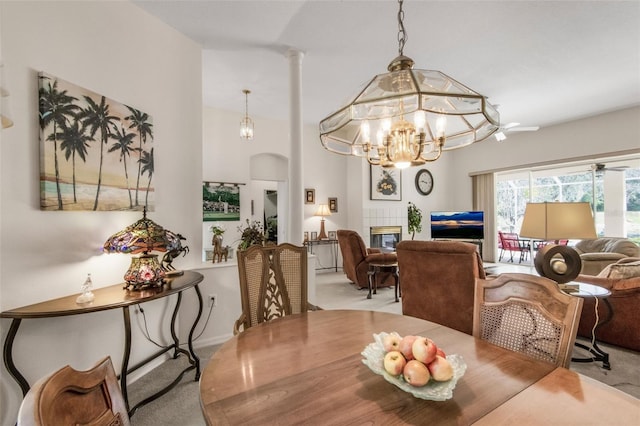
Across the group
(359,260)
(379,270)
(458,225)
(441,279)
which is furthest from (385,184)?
(441,279)

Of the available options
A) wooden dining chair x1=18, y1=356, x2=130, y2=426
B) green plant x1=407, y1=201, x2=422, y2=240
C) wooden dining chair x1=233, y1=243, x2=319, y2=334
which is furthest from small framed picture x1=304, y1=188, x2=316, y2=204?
wooden dining chair x1=18, y1=356, x2=130, y2=426

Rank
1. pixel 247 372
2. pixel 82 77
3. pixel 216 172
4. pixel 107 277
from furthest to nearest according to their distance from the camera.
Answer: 1. pixel 216 172
2. pixel 107 277
3. pixel 82 77
4. pixel 247 372

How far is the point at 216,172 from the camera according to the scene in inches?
197

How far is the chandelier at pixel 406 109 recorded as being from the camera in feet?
3.69

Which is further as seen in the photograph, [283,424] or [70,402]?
[283,424]

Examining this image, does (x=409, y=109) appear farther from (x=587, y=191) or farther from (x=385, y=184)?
(x=587, y=191)

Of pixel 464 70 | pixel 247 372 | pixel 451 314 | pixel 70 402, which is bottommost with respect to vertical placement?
pixel 451 314

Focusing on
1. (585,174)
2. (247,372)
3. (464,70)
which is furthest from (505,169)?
(247,372)

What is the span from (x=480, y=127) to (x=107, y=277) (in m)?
2.72

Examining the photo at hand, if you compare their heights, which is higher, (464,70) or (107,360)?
(464,70)

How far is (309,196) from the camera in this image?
6078 millimetres

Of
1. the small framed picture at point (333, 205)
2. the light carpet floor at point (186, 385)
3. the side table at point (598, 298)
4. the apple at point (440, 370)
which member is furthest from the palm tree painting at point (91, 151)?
the small framed picture at point (333, 205)

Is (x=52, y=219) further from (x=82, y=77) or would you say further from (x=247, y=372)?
(x=247, y=372)

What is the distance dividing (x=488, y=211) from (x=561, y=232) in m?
5.18
